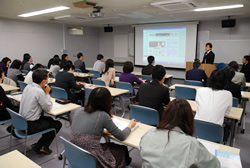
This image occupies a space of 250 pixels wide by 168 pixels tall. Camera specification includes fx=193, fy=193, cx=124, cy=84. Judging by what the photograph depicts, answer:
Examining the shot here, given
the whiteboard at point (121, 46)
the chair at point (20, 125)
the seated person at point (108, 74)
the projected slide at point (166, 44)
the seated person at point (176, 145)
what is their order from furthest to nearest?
the whiteboard at point (121, 46) → the projected slide at point (166, 44) → the seated person at point (108, 74) → the chair at point (20, 125) → the seated person at point (176, 145)

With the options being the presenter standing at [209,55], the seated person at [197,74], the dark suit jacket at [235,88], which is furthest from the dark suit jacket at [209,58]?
the dark suit jacket at [235,88]

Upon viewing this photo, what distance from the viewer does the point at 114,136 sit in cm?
193

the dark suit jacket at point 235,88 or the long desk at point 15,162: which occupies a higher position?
the dark suit jacket at point 235,88

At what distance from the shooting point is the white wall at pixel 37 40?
8570mm

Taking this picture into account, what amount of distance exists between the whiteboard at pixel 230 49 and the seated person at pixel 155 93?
6.69 metres

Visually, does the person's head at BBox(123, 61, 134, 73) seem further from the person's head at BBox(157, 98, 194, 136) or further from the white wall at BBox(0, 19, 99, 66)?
the white wall at BBox(0, 19, 99, 66)

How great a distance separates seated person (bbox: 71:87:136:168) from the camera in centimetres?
175

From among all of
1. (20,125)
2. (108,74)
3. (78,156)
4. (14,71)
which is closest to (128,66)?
(108,74)

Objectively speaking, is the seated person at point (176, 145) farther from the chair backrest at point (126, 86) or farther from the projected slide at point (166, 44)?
the projected slide at point (166, 44)

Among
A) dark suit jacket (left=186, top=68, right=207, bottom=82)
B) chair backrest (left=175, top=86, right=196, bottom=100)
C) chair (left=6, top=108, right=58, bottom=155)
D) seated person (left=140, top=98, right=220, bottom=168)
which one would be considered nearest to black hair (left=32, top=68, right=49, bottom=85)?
chair (left=6, top=108, right=58, bottom=155)

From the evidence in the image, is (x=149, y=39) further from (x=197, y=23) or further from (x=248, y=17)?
(x=248, y=17)

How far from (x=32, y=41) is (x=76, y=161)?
9.16 meters

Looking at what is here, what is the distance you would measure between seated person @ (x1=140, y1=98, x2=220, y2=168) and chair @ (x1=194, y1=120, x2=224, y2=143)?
0.96 meters

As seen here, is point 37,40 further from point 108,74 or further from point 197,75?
point 197,75
